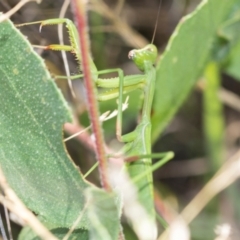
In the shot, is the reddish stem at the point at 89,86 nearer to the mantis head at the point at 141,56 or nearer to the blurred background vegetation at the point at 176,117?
the mantis head at the point at 141,56

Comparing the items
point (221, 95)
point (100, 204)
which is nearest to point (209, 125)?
point (221, 95)

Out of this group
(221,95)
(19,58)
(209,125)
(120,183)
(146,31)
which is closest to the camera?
(19,58)

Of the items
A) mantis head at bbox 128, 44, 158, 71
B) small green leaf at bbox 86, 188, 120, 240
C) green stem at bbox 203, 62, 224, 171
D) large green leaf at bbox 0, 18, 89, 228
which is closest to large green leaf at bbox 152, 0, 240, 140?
mantis head at bbox 128, 44, 158, 71

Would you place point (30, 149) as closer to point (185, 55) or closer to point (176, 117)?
point (185, 55)

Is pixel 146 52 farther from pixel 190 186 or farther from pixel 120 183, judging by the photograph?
pixel 190 186

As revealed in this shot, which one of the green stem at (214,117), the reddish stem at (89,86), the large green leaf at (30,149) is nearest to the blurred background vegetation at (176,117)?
the green stem at (214,117)

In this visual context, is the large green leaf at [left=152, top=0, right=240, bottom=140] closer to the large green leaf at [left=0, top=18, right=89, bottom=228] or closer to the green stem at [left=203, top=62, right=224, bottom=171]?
the green stem at [left=203, top=62, right=224, bottom=171]

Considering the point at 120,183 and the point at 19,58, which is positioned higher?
the point at 19,58
